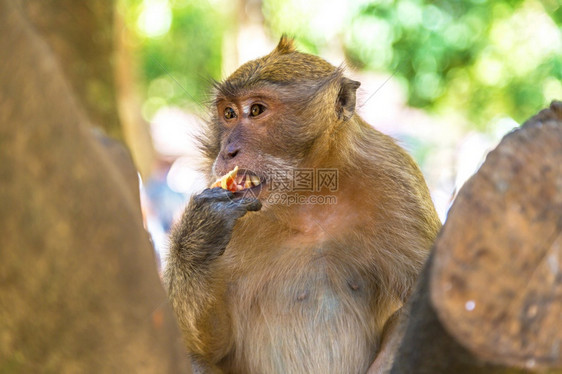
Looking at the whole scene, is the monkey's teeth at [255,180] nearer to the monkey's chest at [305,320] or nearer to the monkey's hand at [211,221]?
the monkey's hand at [211,221]

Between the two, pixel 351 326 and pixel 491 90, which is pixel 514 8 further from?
pixel 351 326

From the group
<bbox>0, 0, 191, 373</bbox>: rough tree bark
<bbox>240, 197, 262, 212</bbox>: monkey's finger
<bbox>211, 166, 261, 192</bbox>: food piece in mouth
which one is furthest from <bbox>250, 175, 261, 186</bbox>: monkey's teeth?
<bbox>0, 0, 191, 373</bbox>: rough tree bark

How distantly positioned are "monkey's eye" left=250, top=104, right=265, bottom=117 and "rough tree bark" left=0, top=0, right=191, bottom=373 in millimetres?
1901

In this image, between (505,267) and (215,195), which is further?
(215,195)

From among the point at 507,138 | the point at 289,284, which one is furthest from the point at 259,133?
the point at 507,138

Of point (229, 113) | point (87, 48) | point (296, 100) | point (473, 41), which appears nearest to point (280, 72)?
point (296, 100)

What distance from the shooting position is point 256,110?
334cm

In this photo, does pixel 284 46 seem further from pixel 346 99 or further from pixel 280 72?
pixel 346 99

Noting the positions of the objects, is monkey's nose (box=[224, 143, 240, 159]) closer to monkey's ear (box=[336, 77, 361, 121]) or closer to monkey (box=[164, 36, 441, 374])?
monkey (box=[164, 36, 441, 374])

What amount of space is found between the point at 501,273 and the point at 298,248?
1736mm

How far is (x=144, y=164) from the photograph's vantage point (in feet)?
39.9

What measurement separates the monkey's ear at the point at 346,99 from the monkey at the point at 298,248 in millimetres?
99

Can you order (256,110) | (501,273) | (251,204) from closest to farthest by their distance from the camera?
(501,273), (251,204), (256,110)

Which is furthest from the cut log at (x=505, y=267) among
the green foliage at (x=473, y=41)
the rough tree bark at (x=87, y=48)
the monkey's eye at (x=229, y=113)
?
the green foliage at (x=473, y=41)
